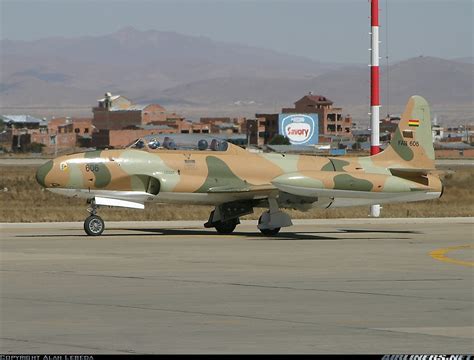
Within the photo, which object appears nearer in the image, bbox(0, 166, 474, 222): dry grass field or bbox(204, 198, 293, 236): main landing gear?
bbox(204, 198, 293, 236): main landing gear

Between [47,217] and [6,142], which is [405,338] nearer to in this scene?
[47,217]

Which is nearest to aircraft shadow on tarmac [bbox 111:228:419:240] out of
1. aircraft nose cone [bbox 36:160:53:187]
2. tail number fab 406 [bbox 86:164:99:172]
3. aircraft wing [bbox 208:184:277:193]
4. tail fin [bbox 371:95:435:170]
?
aircraft wing [bbox 208:184:277:193]

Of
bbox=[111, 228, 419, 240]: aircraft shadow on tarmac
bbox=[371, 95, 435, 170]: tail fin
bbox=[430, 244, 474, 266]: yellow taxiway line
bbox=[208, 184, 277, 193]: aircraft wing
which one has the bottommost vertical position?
bbox=[111, 228, 419, 240]: aircraft shadow on tarmac

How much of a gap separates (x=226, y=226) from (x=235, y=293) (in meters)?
11.6

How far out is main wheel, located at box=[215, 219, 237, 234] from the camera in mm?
27188

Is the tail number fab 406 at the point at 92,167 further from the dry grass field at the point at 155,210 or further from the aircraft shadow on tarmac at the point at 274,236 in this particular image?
the dry grass field at the point at 155,210

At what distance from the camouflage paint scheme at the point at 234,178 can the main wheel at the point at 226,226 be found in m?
0.66

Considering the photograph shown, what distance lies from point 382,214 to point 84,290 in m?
19.8

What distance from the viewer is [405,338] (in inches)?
468

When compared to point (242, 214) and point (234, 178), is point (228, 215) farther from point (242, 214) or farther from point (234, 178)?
point (234, 178)

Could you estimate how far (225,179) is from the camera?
Result: 2647 cm

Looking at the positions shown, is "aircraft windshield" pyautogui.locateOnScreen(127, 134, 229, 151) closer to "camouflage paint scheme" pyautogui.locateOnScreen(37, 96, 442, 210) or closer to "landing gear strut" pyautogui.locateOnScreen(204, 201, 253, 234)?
"camouflage paint scheme" pyautogui.locateOnScreen(37, 96, 442, 210)

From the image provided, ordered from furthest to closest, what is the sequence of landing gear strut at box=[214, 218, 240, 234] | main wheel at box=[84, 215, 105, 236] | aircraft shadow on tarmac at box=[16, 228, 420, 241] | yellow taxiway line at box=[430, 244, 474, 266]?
landing gear strut at box=[214, 218, 240, 234] → aircraft shadow on tarmac at box=[16, 228, 420, 241] → main wheel at box=[84, 215, 105, 236] → yellow taxiway line at box=[430, 244, 474, 266]

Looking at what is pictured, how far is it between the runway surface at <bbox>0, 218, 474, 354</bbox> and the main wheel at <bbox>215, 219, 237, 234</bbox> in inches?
24.3
